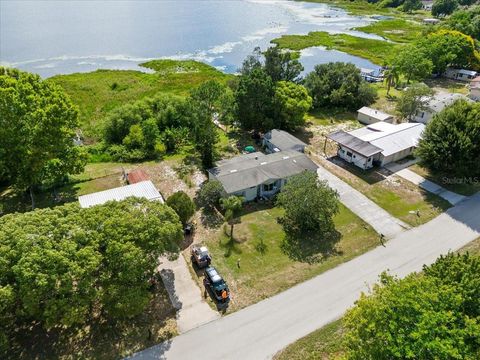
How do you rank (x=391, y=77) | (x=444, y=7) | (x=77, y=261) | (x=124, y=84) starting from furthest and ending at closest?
(x=444, y=7) → (x=124, y=84) → (x=391, y=77) → (x=77, y=261)

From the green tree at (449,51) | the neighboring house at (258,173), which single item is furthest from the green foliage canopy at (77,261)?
the green tree at (449,51)

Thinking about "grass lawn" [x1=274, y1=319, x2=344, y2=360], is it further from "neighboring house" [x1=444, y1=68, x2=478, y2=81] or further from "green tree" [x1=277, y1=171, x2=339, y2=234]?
"neighboring house" [x1=444, y1=68, x2=478, y2=81]

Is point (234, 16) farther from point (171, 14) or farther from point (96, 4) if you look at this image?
point (96, 4)

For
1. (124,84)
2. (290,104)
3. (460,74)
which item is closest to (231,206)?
(290,104)

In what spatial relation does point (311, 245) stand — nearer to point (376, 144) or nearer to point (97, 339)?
point (97, 339)

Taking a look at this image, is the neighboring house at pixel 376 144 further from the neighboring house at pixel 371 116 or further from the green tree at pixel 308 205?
the green tree at pixel 308 205

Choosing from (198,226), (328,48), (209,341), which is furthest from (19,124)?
(328,48)

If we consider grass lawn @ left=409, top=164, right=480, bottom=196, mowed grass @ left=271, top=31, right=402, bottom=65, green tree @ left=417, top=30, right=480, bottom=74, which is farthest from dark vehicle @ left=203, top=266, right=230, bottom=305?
mowed grass @ left=271, top=31, right=402, bottom=65
